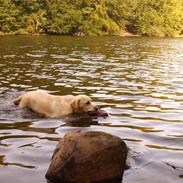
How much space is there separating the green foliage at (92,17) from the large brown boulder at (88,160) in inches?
2095

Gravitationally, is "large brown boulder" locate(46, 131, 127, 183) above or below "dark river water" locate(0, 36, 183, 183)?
above

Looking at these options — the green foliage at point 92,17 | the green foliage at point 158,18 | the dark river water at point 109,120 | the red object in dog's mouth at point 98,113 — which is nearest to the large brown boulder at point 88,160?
the dark river water at point 109,120

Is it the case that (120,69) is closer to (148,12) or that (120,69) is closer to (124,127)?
(124,127)

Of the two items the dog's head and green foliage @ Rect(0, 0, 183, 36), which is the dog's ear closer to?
the dog's head

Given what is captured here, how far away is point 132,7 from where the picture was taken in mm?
74562

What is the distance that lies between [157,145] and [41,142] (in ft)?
7.53

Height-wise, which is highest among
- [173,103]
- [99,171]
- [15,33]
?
[99,171]

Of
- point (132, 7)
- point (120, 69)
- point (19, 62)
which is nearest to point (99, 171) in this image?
point (120, 69)

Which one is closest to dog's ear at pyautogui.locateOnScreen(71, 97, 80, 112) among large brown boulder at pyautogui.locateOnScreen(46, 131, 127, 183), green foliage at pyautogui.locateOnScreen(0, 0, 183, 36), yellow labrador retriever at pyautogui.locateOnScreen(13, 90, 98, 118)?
yellow labrador retriever at pyautogui.locateOnScreen(13, 90, 98, 118)

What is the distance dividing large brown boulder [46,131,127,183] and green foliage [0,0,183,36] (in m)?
53.2

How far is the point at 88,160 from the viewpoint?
19.9 feet

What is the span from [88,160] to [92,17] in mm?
62669

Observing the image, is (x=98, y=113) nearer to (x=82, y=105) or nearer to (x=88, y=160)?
(x=82, y=105)

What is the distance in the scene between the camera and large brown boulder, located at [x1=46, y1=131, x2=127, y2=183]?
6.03m
